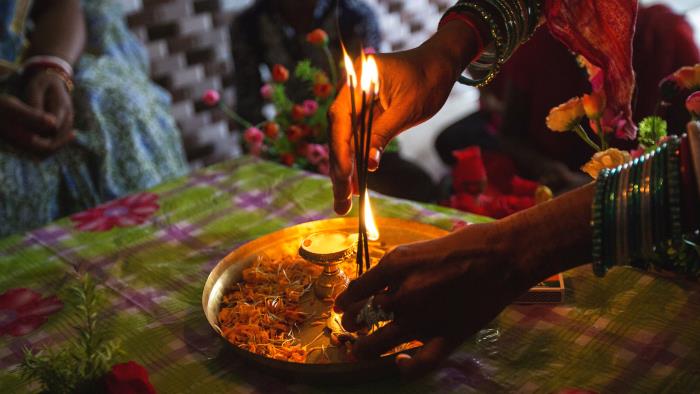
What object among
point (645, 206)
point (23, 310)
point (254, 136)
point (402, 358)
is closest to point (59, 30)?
point (254, 136)

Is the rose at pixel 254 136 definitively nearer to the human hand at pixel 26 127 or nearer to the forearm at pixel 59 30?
the human hand at pixel 26 127

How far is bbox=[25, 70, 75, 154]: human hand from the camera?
66.8 inches

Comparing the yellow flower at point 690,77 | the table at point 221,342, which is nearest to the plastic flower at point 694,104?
the yellow flower at point 690,77

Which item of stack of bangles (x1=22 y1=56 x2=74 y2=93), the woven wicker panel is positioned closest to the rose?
stack of bangles (x1=22 y1=56 x2=74 y2=93)

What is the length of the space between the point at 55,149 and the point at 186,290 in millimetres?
1008

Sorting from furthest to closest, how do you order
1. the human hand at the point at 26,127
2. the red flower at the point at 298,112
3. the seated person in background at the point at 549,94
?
1. the seated person in background at the point at 549,94
2. the human hand at the point at 26,127
3. the red flower at the point at 298,112

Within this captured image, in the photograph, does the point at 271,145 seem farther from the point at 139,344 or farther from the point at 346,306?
the point at 346,306

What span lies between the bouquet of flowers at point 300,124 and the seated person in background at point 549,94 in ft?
3.03

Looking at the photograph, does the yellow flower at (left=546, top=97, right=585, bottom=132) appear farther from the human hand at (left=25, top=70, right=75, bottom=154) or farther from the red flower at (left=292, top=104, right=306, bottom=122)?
the human hand at (left=25, top=70, right=75, bottom=154)

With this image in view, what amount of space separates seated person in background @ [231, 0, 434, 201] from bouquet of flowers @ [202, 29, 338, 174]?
2.42 feet

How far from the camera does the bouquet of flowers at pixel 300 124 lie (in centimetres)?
141

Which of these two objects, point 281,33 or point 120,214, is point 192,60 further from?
point 120,214

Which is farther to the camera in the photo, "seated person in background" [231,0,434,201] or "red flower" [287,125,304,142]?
"seated person in background" [231,0,434,201]

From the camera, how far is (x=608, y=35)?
0.92 meters
